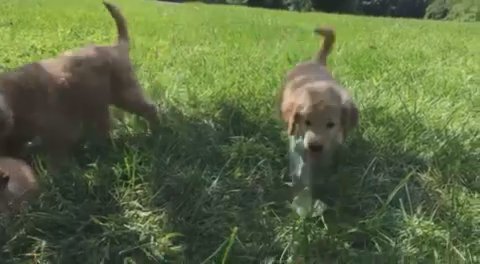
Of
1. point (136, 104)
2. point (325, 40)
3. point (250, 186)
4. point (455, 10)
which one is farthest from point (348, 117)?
point (455, 10)

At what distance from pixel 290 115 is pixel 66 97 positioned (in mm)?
1364

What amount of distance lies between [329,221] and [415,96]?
229 cm

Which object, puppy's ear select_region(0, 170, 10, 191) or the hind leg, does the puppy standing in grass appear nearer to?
the hind leg

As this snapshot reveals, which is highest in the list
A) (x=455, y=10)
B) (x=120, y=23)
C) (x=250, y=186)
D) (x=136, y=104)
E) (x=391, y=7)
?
(x=120, y=23)

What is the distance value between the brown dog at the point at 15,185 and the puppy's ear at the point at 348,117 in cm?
170

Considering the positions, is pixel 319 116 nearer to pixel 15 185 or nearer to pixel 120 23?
pixel 15 185

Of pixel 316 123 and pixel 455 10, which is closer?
pixel 316 123

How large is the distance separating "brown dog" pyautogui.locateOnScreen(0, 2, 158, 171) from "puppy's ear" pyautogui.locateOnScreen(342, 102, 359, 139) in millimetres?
1268

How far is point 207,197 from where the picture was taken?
395 cm

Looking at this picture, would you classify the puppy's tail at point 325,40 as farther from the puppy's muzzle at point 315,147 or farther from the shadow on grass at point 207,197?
the puppy's muzzle at point 315,147

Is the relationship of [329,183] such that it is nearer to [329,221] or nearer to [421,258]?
[329,221]

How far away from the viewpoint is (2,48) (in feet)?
25.8

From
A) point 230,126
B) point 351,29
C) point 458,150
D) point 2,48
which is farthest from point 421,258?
point 351,29

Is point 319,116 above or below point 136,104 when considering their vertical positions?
above
